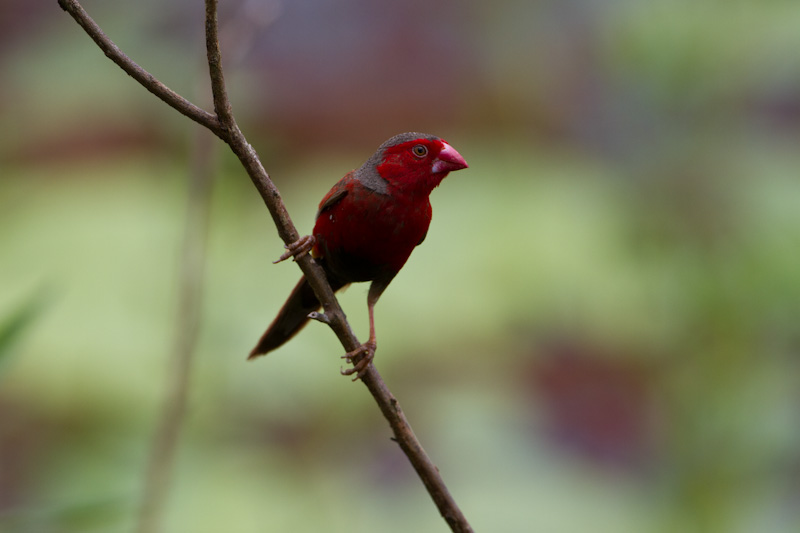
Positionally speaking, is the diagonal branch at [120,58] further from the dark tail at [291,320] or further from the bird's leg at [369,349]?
the dark tail at [291,320]

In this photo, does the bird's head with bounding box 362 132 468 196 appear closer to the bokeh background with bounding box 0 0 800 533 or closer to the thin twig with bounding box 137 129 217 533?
the thin twig with bounding box 137 129 217 533

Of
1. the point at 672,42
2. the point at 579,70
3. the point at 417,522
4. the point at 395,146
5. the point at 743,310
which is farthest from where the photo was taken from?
the point at 579,70

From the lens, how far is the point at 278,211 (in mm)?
1649

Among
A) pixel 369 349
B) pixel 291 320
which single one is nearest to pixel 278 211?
pixel 369 349

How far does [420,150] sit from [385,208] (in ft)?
0.50

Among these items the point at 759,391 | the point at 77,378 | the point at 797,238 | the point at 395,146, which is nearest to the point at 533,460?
the point at 759,391

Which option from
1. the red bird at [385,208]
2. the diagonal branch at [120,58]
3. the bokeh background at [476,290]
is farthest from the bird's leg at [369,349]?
the bokeh background at [476,290]

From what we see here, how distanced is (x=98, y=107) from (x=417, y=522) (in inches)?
223

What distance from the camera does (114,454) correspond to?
5.77 metres

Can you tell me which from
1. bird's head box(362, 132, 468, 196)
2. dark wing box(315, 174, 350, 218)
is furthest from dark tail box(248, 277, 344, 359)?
bird's head box(362, 132, 468, 196)

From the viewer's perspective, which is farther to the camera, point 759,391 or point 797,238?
point 797,238

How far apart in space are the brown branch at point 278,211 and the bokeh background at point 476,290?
2661 millimetres

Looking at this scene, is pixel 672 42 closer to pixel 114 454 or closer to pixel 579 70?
pixel 579 70

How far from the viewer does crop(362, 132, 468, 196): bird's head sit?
194 centimetres
